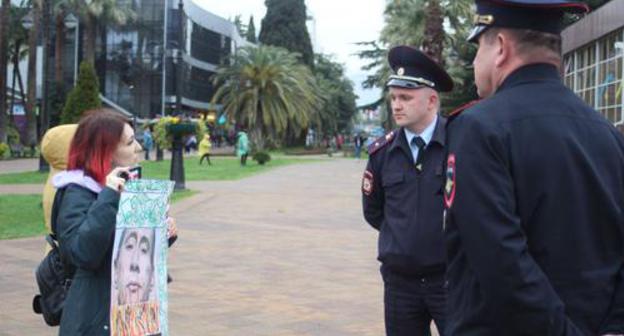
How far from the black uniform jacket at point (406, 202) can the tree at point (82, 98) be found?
18.1m

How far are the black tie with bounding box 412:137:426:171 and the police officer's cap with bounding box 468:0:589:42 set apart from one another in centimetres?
143

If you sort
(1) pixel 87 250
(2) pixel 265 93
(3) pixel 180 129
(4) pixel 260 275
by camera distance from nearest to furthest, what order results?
1. (1) pixel 87 250
2. (4) pixel 260 275
3. (3) pixel 180 129
4. (2) pixel 265 93

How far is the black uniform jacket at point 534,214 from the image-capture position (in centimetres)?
209

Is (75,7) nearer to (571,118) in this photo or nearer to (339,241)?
(339,241)

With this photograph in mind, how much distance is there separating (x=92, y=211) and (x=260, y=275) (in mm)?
5579

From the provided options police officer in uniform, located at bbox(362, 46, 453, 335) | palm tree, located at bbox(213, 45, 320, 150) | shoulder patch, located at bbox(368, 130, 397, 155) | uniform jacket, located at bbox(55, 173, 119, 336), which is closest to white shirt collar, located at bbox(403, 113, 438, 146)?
police officer in uniform, located at bbox(362, 46, 453, 335)

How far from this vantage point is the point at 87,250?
3225 millimetres

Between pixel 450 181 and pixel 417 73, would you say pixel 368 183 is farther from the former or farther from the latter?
pixel 450 181

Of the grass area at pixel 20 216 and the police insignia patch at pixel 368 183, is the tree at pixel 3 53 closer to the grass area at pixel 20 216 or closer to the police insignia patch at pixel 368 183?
the grass area at pixel 20 216

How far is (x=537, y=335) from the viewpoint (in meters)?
2.10

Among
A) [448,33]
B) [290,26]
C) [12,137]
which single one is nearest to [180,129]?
[12,137]

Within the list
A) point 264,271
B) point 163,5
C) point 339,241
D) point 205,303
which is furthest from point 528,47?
point 163,5

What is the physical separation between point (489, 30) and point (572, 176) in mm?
472

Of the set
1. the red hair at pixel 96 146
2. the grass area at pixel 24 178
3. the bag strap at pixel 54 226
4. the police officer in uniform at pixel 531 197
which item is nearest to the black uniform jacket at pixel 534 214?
the police officer in uniform at pixel 531 197
